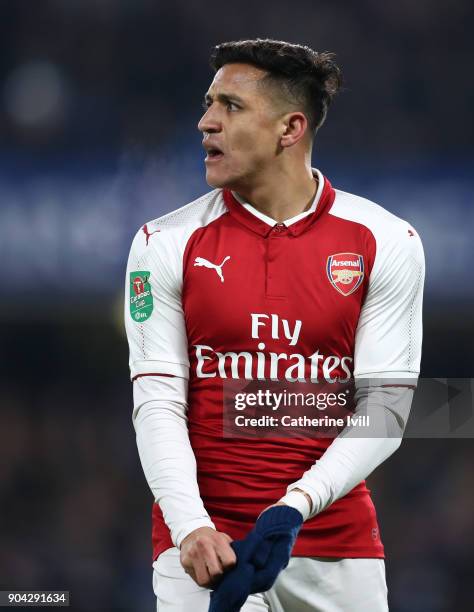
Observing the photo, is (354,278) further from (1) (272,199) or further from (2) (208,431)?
(2) (208,431)

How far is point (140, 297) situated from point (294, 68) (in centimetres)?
67

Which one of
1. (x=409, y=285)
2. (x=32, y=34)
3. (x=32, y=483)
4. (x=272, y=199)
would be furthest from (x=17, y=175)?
(x=409, y=285)

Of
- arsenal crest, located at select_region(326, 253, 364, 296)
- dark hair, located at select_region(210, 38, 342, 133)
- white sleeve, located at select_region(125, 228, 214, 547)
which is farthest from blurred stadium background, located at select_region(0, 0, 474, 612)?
arsenal crest, located at select_region(326, 253, 364, 296)

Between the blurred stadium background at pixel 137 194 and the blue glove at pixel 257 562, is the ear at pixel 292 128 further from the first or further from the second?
the blurred stadium background at pixel 137 194

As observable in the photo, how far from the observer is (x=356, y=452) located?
7.57 ft

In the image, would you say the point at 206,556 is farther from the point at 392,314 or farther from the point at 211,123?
the point at 211,123

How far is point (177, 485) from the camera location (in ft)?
7.32

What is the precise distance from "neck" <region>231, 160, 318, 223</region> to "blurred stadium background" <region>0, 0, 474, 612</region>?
1.82m

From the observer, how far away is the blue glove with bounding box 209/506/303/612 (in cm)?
199

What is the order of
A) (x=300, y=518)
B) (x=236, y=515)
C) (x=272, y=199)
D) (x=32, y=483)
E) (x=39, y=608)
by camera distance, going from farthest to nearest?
(x=32, y=483), (x=39, y=608), (x=272, y=199), (x=236, y=515), (x=300, y=518)

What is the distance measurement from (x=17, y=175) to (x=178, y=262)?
2.13 m

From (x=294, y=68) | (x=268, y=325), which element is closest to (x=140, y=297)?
(x=268, y=325)

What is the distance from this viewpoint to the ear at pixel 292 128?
8.41 feet

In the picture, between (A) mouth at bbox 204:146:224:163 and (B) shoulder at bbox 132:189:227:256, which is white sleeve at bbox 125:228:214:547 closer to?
(B) shoulder at bbox 132:189:227:256
